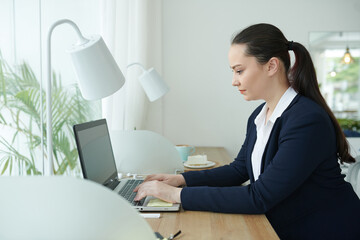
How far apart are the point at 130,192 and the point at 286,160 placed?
1.88 ft

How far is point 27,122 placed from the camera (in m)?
1.42

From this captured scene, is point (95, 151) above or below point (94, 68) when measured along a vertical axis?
below

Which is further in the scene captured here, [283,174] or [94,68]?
[283,174]

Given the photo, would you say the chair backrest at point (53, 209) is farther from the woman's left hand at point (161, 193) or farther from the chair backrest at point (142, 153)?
the chair backrest at point (142, 153)

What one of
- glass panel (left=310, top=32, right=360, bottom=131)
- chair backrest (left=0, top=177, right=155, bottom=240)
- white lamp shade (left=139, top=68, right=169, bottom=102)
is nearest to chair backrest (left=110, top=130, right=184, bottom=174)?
white lamp shade (left=139, top=68, right=169, bottom=102)

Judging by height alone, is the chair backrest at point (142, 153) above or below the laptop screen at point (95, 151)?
below

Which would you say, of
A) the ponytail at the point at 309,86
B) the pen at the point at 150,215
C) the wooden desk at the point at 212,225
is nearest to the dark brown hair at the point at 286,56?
the ponytail at the point at 309,86

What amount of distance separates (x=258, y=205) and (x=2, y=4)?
3.51ft

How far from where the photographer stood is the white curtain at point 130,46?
211 centimetres

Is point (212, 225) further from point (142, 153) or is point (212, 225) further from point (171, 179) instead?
point (142, 153)

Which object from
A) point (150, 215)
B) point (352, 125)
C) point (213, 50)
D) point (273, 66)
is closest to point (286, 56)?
point (273, 66)

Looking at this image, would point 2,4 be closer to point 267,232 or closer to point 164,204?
point 164,204

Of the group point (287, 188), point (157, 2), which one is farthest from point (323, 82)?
point (287, 188)

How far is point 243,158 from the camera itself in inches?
63.0
